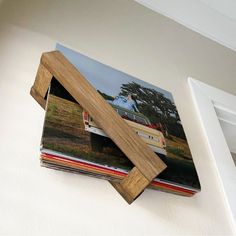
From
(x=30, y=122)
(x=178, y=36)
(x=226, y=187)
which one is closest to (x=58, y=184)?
(x=30, y=122)

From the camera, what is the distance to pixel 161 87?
3.16 ft

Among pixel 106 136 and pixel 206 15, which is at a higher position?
pixel 206 15

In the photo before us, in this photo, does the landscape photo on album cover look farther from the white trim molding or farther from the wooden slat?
the white trim molding

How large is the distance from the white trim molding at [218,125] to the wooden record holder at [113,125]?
34cm

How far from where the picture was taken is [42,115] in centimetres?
65

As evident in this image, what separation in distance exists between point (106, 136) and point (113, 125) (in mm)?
51

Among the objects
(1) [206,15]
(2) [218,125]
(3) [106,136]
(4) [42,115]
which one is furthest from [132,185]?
(1) [206,15]

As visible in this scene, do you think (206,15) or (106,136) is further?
(206,15)

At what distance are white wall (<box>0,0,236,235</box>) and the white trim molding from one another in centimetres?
2

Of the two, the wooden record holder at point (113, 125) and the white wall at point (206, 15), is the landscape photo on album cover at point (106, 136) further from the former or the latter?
the white wall at point (206, 15)

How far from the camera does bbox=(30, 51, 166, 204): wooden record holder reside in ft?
1.81

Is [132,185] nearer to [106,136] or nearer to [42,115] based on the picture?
[106,136]

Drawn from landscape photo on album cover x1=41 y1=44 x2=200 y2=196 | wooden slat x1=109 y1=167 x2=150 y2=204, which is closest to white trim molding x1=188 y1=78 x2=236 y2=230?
landscape photo on album cover x1=41 y1=44 x2=200 y2=196

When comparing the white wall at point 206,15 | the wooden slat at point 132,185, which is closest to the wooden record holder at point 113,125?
the wooden slat at point 132,185
